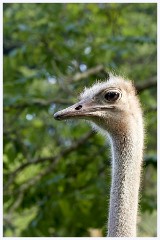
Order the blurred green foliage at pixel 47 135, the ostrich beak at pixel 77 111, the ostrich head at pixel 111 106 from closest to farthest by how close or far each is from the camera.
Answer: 1. the ostrich beak at pixel 77 111
2. the ostrich head at pixel 111 106
3. the blurred green foliage at pixel 47 135

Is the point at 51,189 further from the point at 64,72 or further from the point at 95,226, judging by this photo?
the point at 64,72

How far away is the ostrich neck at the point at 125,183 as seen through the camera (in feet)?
6.57

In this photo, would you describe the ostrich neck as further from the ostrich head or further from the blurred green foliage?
the blurred green foliage

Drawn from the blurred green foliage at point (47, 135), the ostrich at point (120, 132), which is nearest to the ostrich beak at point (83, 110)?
the ostrich at point (120, 132)

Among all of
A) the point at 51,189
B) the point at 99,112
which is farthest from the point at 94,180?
the point at 99,112

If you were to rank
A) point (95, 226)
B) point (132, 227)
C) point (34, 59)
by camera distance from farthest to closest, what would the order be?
point (34, 59)
point (95, 226)
point (132, 227)

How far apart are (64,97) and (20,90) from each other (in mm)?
479

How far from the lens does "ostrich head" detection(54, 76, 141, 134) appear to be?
2.14 meters

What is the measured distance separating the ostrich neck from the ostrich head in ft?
0.12

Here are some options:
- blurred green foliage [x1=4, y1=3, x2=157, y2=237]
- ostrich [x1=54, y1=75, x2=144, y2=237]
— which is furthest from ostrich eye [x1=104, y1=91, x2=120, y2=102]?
blurred green foliage [x1=4, y1=3, x2=157, y2=237]

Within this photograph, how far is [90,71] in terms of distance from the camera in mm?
4609

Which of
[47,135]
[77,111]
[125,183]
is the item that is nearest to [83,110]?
[77,111]

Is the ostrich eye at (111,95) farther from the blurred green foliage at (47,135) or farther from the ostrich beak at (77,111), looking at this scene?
the blurred green foliage at (47,135)

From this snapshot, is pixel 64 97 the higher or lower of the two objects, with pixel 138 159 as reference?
higher
